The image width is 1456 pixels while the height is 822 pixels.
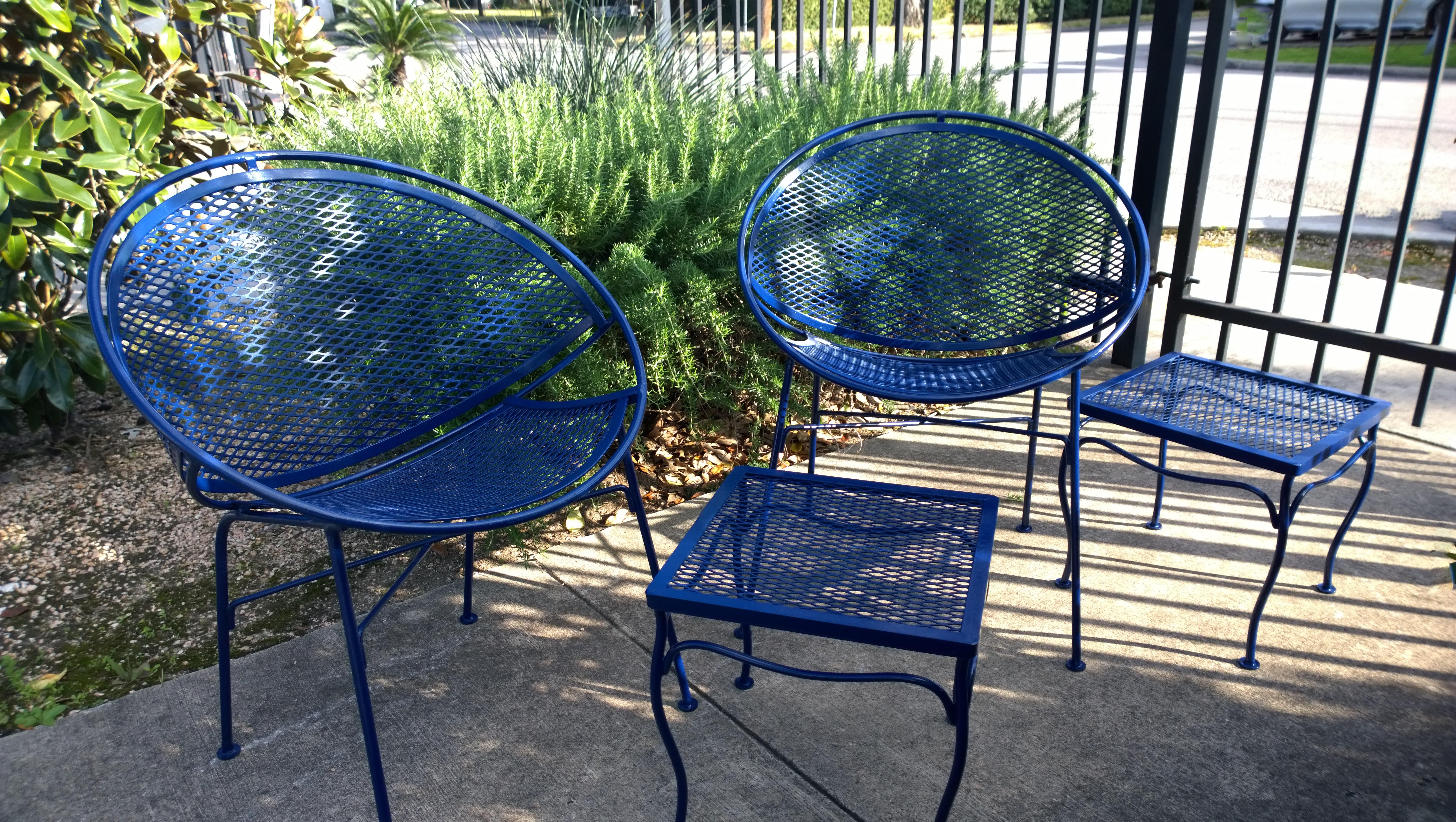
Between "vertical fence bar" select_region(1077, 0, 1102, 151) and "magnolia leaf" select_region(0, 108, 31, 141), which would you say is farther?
"vertical fence bar" select_region(1077, 0, 1102, 151)

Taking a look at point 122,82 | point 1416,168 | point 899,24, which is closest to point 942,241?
point 1416,168

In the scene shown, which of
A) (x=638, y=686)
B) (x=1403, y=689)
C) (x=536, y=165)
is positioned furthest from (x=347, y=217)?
(x=1403, y=689)

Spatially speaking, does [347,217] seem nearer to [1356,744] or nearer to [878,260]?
[878,260]

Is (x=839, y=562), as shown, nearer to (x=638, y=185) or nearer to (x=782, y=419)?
(x=782, y=419)

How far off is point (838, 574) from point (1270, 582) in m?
1.10

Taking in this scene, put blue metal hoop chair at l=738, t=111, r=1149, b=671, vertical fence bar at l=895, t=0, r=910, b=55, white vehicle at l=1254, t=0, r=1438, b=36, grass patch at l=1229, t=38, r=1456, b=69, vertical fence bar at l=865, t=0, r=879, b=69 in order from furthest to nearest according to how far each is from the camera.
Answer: white vehicle at l=1254, t=0, r=1438, b=36 < grass patch at l=1229, t=38, r=1456, b=69 < vertical fence bar at l=895, t=0, r=910, b=55 < vertical fence bar at l=865, t=0, r=879, b=69 < blue metal hoop chair at l=738, t=111, r=1149, b=671

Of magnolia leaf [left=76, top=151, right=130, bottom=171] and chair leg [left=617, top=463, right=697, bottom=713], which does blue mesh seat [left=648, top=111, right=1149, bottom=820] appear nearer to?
chair leg [left=617, top=463, right=697, bottom=713]

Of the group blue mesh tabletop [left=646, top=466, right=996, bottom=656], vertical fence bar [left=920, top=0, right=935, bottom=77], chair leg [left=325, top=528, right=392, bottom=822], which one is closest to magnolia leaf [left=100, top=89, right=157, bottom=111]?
chair leg [left=325, top=528, right=392, bottom=822]

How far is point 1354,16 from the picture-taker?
1784 centimetres

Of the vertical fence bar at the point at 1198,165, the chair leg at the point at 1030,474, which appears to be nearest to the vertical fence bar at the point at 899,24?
the vertical fence bar at the point at 1198,165

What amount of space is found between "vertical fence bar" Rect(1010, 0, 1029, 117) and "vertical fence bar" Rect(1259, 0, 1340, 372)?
A: 1.03 m

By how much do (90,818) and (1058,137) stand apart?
3.85 metres

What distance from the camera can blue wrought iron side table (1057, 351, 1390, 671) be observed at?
211 centimetres

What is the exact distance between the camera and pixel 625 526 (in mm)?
2955
